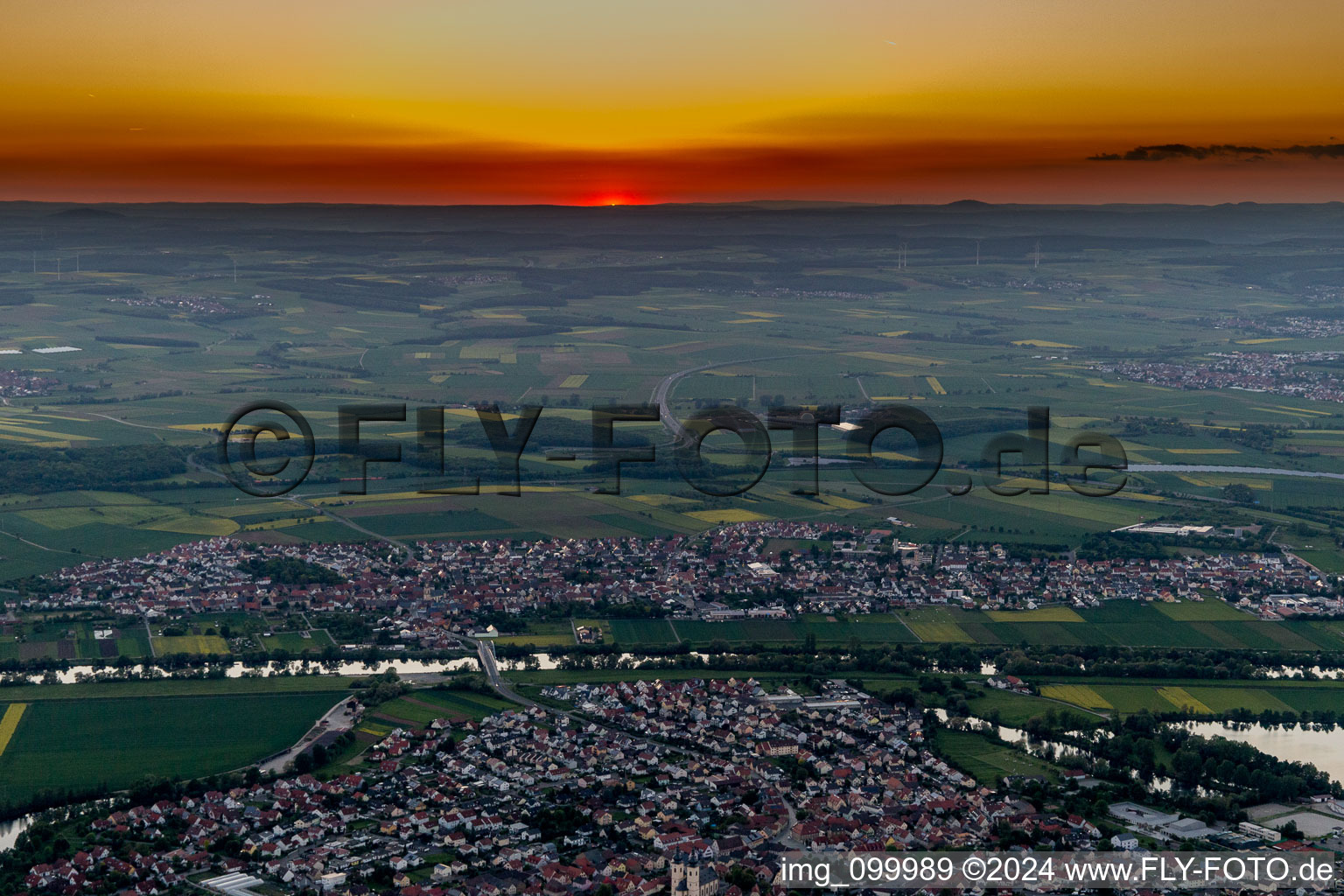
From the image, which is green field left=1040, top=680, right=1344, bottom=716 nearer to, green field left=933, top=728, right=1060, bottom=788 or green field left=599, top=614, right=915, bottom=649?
green field left=933, top=728, right=1060, bottom=788

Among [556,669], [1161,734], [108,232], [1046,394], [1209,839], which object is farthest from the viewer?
[108,232]

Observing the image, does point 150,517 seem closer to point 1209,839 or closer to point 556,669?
point 556,669

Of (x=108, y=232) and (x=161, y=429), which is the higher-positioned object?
(x=108, y=232)

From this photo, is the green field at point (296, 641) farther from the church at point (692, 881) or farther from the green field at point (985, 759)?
the church at point (692, 881)

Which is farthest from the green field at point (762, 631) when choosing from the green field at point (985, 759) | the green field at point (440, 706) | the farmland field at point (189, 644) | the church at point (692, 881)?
the church at point (692, 881)

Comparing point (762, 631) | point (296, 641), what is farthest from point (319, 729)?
point (762, 631)

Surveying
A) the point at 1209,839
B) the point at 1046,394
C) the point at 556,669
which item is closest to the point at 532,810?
the point at 556,669

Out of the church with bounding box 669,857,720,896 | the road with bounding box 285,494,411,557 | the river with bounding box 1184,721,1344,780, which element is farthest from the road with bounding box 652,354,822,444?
the church with bounding box 669,857,720,896
